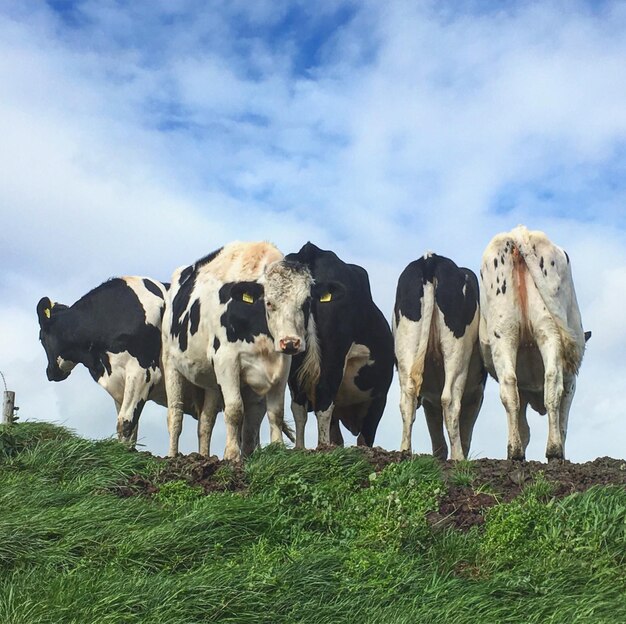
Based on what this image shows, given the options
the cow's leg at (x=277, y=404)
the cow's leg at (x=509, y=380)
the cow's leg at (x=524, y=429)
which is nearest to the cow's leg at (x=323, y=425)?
the cow's leg at (x=277, y=404)

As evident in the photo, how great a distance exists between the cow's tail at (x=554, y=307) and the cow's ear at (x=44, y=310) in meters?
9.17

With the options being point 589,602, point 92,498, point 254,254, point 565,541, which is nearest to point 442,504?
point 565,541

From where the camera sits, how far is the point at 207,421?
52.3ft

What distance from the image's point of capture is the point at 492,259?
1391cm

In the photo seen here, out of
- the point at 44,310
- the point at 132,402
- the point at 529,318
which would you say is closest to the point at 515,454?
the point at 529,318

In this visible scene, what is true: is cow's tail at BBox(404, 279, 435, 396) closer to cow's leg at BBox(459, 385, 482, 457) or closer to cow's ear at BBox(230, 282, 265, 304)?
cow's leg at BBox(459, 385, 482, 457)

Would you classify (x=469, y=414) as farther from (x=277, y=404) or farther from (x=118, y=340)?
(x=118, y=340)

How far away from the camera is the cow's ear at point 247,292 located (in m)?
13.7

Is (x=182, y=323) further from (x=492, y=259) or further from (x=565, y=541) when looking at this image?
(x=565, y=541)

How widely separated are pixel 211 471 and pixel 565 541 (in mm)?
3996

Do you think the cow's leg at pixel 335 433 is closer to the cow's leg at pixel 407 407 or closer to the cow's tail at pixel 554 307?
the cow's leg at pixel 407 407

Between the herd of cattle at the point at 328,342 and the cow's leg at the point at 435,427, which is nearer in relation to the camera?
the herd of cattle at the point at 328,342

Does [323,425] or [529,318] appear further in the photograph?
[323,425]

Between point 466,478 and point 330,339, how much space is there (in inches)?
191
